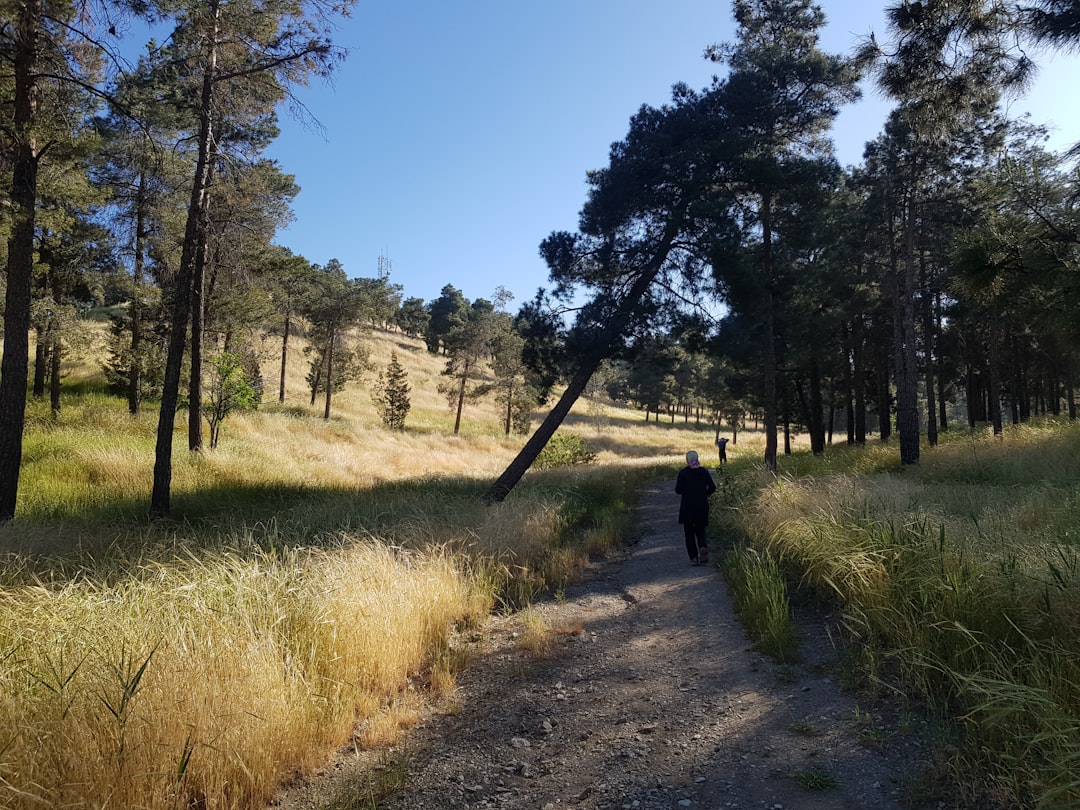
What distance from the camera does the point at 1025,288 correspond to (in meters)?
7.09

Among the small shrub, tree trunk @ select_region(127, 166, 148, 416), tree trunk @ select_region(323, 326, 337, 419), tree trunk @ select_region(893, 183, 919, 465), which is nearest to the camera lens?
tree trunk @ select_region(893, 183, 919, 465)

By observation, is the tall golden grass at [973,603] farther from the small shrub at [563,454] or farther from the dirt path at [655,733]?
the small shrub at [563,454]

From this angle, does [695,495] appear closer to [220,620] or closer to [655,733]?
[655,733]

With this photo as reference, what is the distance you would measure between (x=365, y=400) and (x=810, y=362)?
128ft

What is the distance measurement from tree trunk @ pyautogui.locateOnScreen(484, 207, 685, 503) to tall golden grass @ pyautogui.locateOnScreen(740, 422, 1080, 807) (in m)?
5.60

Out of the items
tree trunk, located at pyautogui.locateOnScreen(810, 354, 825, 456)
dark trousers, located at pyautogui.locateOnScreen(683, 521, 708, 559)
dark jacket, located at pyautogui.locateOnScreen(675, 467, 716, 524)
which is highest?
tree trunk, located at pyautogui.locateOnScreen(810, 354, 825, 456)

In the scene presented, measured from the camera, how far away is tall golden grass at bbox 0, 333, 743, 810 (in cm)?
287

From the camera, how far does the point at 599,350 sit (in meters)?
12.6

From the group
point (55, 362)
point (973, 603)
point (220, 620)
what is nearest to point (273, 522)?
point (220, 620)

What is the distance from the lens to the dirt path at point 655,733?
2939mm

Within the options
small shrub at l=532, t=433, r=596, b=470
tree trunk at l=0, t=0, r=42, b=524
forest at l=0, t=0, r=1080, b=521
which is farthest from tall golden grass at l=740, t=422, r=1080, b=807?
small shrub at l=532, t=433, r=596, b=470

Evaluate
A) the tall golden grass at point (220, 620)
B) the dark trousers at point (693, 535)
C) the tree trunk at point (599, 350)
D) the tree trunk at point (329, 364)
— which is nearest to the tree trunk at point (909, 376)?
the tree trunk at point (599, 350)

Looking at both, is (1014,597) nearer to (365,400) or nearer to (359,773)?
(359,773)

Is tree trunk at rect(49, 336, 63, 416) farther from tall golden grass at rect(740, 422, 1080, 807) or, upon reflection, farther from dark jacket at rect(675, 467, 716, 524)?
tall golden grass at rect(740, 422, 1080, 807)
